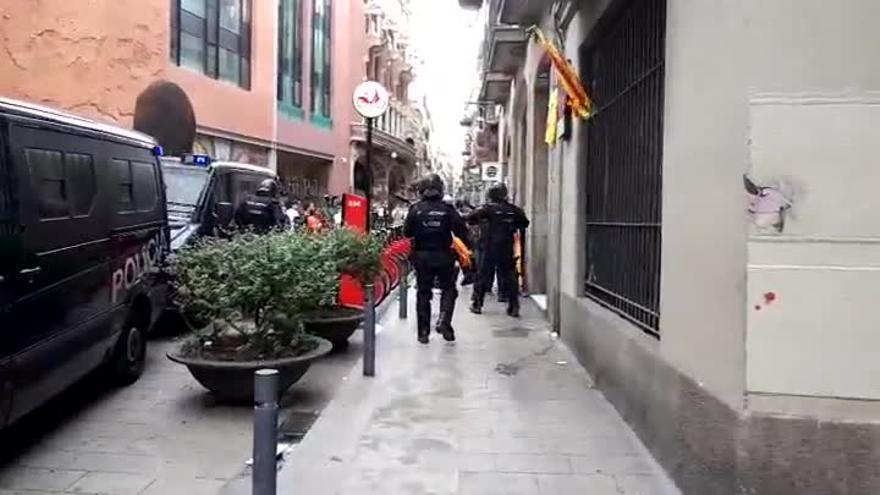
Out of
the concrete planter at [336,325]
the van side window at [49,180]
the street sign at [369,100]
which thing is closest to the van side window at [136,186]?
the van side window at [49,180]

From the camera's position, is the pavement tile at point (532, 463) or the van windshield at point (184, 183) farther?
the van windshield at point (184, 183)

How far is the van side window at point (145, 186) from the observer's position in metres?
7.72

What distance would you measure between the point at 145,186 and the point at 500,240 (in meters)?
5.61

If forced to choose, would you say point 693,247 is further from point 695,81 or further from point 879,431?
point 879,431

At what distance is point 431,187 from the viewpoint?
32.1ft

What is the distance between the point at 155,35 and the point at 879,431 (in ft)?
72.8

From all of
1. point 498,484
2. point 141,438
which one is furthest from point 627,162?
point 141,438

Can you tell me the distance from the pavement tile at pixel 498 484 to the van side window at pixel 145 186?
4.29 m

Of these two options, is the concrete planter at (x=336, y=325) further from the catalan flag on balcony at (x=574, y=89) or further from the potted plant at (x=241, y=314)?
the catalan flag on balcony at (x=574, y=89)

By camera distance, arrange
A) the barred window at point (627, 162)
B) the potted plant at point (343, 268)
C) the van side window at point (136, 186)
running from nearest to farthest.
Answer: the barred window at point (627, 162)
the van side window at point (136, 186)
the potted plant at point (343, 268)

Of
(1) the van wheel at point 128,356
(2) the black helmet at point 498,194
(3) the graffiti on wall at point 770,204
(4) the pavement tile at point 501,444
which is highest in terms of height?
(2) the black helmet at point 498,194

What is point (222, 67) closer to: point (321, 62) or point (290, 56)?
point (290, 56)

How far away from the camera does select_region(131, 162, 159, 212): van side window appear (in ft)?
25.3

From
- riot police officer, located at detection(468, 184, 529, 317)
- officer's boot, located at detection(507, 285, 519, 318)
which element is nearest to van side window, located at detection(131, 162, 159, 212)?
riot police officer, located at detection(468, 184, 529, 317)
